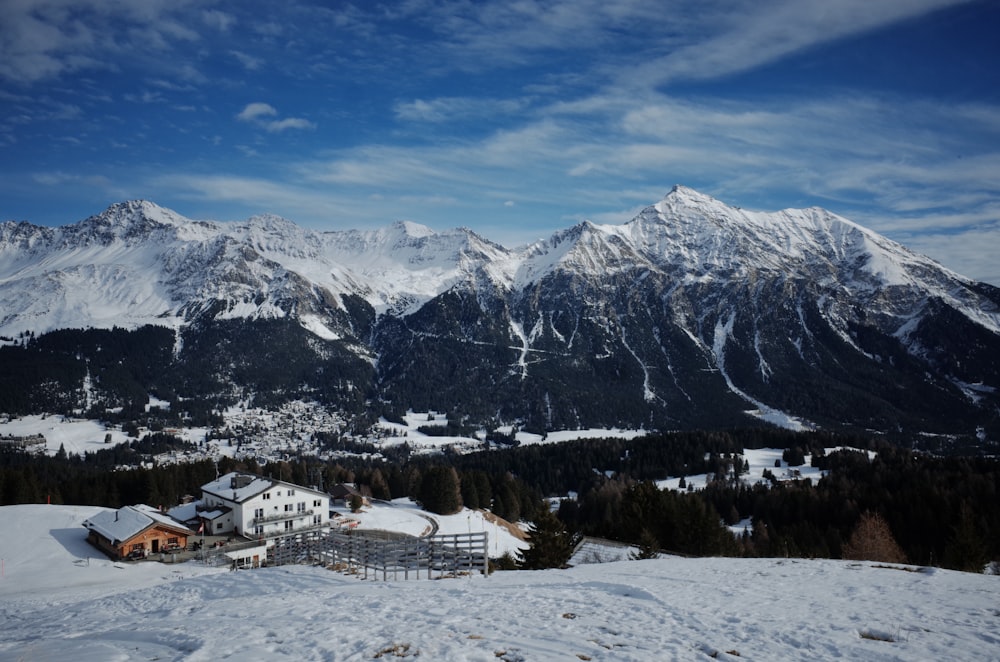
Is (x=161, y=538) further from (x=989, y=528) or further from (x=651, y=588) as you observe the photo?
(x=989, y=528)

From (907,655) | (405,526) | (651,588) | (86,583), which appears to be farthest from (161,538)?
(907,655)

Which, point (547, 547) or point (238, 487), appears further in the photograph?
point (238, 487)

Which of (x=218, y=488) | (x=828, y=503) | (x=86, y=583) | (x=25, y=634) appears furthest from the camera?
(x=828, y=503)

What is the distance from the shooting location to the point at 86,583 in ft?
137

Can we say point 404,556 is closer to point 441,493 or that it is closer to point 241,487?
point 241,487

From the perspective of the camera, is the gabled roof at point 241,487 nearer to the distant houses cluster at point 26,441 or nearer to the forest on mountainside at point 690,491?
the forest on mountainside at point 690,491

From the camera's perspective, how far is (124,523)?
5397 centimetres

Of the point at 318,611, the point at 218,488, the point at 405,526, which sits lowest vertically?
the point at 405,526

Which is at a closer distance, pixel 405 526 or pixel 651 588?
pixel 651 588

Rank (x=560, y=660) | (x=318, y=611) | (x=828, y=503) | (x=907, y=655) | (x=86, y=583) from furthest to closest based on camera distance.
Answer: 1. (x=828, y=503)
2. (x=86, y=583)
3. (x=318, y=611)
4. (x=907, y=655)
5. (x=560, y=660)

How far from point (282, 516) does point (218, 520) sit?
653 centimetres

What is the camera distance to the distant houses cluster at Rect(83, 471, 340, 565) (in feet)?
174

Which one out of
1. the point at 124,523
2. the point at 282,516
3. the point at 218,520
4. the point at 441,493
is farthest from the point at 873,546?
the point at 124,523

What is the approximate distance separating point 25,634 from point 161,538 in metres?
39.8
